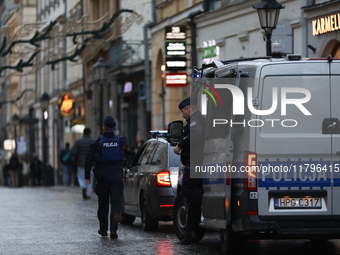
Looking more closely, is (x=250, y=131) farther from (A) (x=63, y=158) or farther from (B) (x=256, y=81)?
(A) (x=63, y=158)

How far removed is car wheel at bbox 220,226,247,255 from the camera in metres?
9.86

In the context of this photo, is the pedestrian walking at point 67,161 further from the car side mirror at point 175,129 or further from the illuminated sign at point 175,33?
the car side mirror at point 175,129

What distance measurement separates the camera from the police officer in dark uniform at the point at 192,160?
11086mm

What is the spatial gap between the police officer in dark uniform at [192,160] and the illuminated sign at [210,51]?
15132 mm

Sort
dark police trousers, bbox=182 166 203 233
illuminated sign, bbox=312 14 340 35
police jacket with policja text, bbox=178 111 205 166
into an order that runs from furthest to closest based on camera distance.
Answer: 1. illuminated sign, bbox=312 14 340 35
2. dark police trousers, bbox=182 166 203 233
3. police jacket with policja text, bbox=178 111 205 166

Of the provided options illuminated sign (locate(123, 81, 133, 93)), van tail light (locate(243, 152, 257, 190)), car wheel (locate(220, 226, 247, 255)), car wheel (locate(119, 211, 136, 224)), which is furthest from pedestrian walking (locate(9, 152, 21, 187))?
van tail light (locate(243, 152, 257, 190))

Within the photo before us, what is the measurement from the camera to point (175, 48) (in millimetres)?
28109

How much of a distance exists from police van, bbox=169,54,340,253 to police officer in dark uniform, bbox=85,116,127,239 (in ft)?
13.2

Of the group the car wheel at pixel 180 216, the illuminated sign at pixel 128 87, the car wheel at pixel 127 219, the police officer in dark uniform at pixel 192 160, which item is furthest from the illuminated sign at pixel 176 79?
the police officer in dark uniform at pixel 192 160

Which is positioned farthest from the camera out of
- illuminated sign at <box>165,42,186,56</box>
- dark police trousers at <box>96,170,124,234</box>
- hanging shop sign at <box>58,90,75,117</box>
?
hanging shop sign at <box>58,90,75,117</box>

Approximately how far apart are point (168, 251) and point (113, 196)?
234 cm

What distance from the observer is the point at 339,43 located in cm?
Answer: 1938

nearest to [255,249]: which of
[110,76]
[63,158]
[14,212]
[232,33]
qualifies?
[14,212]

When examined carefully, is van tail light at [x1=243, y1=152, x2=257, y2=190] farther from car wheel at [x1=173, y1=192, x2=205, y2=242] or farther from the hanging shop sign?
the hanging shop sign
